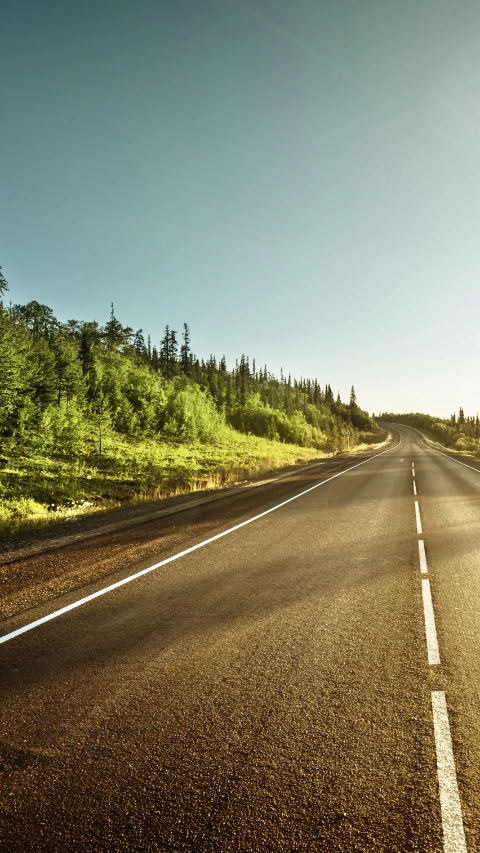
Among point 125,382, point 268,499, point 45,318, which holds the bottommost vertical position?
point 268,499

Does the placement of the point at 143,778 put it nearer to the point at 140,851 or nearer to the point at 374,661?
the point at 140,851

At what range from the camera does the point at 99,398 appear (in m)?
46.6

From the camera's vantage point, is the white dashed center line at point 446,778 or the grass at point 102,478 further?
the grass at point 102,478

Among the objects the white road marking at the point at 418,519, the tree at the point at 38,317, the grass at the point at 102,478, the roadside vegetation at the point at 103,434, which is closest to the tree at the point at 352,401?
the roadside vegetation at the point at 103,434

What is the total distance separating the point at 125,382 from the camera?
5669cm

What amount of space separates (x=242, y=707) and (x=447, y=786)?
143cm

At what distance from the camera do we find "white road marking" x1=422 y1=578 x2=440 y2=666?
14.8 ft

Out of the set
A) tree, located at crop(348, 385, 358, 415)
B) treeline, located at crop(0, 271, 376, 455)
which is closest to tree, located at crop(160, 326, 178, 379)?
treeline, located at crop(0, 271, 376, 455)

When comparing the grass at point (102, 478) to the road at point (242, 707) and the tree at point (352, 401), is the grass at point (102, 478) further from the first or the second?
the tree at point (352, 401)

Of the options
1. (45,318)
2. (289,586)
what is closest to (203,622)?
(289,586)

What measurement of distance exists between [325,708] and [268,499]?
12685 mm

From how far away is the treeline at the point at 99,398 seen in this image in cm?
3272

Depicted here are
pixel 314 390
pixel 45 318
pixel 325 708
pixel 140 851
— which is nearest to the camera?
pixel 140 851

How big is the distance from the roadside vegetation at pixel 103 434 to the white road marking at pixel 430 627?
995cm
